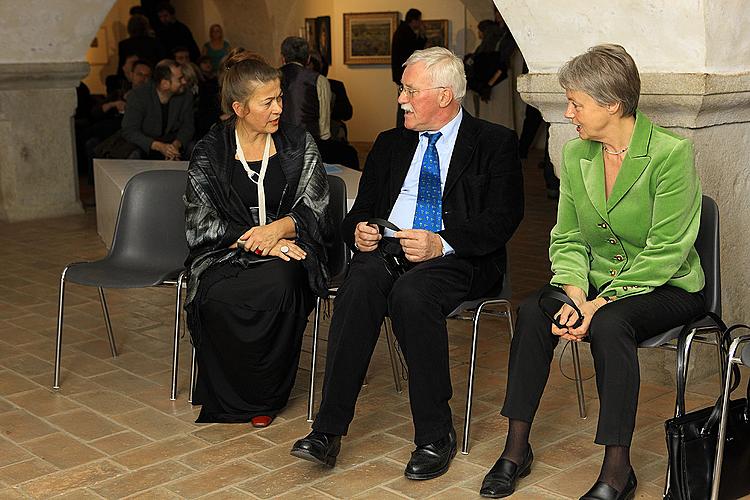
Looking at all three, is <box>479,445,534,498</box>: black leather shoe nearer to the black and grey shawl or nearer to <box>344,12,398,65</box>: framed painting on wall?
the black and grey shawl

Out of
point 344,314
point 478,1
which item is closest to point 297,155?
point 344,314

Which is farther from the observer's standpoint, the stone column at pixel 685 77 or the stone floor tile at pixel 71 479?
the stone column at pixel 685 77

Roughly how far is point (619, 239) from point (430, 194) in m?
0.70

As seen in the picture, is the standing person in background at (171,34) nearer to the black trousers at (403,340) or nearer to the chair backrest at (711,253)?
the black trousers at (403,340)

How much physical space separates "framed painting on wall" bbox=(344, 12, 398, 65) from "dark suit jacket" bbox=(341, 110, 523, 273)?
33.6 feet

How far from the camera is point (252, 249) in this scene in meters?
3.88

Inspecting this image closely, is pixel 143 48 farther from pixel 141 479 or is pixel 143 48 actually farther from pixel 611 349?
pixel 611 349

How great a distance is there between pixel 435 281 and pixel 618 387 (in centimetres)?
74

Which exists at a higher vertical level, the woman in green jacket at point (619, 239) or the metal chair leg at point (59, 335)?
the woman in green jacket at point (619, 239)

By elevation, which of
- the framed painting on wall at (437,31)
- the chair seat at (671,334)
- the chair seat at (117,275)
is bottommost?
the chair seat at (117,275)

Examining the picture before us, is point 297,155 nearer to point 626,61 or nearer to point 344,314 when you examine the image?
point 344,314

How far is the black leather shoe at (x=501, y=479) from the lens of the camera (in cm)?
319

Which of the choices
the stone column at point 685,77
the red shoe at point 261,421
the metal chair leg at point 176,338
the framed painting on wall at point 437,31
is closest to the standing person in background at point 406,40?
the framed painting on wall at point 437,31

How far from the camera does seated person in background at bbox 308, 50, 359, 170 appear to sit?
7.38 m
